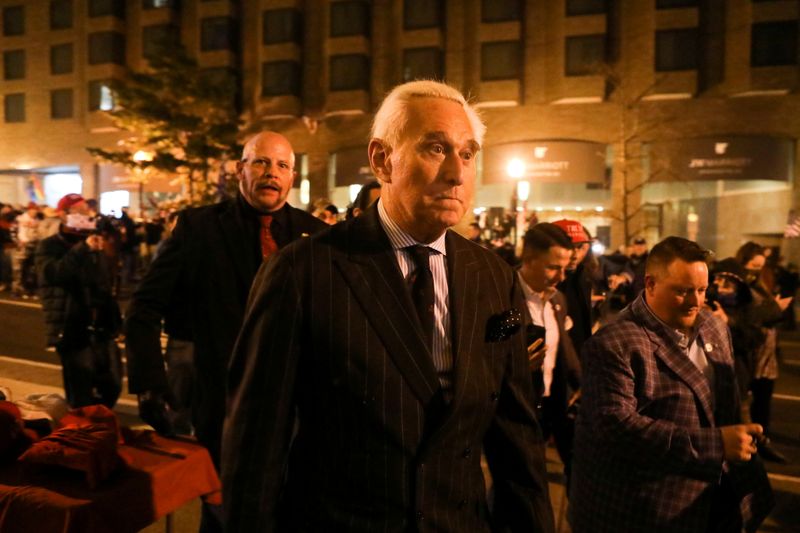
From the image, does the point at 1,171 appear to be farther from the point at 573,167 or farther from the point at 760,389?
the point at 760,389

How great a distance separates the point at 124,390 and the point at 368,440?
23.2ft

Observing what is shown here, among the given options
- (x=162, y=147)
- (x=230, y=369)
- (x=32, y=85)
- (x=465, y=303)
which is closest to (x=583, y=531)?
(x=465, y=303)

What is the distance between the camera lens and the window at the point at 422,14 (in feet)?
101

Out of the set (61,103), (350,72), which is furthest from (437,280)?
(61,103)

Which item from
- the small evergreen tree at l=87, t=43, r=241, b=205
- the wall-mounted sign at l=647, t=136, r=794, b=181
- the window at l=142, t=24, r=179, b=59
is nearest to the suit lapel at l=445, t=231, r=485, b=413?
the small evergreen tree at l=87, t=43, r=241, b=205

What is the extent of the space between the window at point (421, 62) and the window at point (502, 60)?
2.13 meters

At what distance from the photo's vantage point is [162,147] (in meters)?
26.9

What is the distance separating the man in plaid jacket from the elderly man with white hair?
3.46 feet

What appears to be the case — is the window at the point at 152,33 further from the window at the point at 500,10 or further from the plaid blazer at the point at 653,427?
the plaid blazer at the point at 653,427

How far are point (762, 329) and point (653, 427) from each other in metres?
4.59

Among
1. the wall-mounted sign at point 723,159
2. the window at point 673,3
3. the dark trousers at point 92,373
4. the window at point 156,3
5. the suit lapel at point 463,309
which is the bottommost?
the dark trousers at point 92,373

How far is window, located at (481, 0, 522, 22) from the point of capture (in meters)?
29.8

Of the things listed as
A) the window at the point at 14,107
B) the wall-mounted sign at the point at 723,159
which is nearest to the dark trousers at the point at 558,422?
the wall-mounted sign at the point at 723,159

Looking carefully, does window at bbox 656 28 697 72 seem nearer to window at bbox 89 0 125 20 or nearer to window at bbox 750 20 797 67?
window at bbox 750 20 797 67
